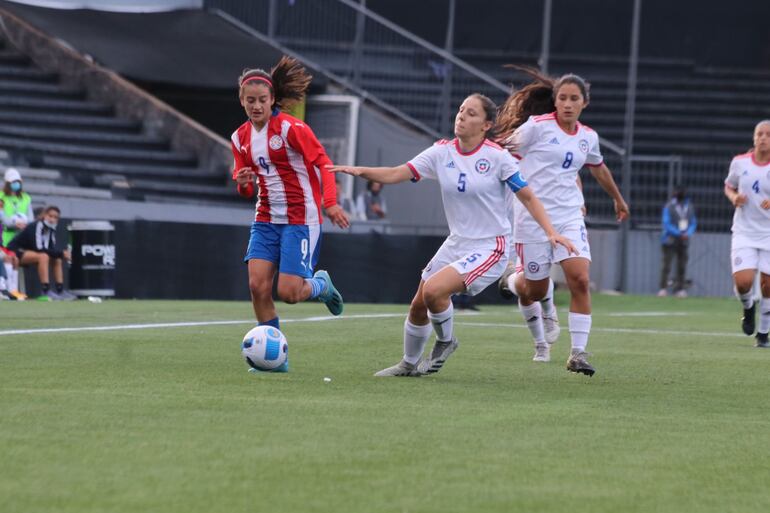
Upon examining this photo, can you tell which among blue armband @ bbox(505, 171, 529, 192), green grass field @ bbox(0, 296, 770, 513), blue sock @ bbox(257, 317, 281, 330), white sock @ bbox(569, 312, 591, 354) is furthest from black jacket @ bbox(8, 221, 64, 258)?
blue armband @ bbox(505, 171, 529, 192)

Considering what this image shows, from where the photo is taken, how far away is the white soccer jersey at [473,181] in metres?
9.31

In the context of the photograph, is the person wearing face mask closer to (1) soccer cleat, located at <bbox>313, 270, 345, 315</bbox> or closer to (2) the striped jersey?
(1) soccer cleat, located at <bbox>313, 270, 345, 315</bbox>

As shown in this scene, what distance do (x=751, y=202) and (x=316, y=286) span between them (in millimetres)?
5666

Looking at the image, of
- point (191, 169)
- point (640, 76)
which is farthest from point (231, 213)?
point (640, 76)

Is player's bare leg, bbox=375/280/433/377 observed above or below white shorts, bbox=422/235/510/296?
below

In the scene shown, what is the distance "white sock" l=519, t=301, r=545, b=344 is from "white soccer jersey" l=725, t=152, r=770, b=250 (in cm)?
349

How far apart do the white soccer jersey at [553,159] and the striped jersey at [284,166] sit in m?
1.55

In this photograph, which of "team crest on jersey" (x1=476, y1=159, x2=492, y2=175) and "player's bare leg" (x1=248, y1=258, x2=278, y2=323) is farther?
"player's bare leg" (x1=248, y1=258, x2=278, y2=323)

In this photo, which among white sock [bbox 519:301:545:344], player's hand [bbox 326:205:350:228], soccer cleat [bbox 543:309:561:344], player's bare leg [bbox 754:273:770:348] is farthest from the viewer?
player's bare leg [bbox 754:273:770:348]

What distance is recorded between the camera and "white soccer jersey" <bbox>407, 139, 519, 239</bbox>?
9312 millimetres

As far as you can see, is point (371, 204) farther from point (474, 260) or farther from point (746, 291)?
point (474, 260)

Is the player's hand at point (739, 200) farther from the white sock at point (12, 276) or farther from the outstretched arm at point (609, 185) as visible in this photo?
the white sock at point (12, 276)

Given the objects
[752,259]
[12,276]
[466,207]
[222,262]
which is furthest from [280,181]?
[222,262]

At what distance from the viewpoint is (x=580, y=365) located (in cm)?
943
